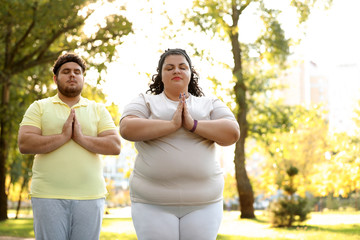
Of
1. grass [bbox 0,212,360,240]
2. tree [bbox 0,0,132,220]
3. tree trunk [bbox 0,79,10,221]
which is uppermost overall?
tree [bbox 0,0,132,220]

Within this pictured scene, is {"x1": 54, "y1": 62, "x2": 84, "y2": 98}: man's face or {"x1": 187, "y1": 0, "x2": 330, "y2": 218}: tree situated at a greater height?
{"x1": 187, "y1": 0, "x2": 330, "y2": 218}: tree

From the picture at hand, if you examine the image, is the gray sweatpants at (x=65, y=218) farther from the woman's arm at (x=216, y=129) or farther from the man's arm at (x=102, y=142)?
the woman's arm at (x=216, y=129)

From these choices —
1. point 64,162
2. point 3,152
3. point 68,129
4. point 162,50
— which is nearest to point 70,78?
point 68,129

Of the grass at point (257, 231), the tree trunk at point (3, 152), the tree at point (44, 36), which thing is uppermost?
the tree at point (44, 36)

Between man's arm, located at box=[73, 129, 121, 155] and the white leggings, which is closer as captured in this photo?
the white leggings

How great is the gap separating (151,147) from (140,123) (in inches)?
7.4

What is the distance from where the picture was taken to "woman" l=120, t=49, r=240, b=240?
3.42m

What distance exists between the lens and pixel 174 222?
3.40 metres

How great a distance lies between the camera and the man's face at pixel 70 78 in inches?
164

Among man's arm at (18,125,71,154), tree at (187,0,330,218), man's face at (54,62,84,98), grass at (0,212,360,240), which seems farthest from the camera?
tree at (187,0,330,218)

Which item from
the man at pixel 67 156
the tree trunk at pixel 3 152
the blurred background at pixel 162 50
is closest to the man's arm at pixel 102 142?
the man at pixel 67 156

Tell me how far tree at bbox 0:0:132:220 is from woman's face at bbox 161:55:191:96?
11.3 m

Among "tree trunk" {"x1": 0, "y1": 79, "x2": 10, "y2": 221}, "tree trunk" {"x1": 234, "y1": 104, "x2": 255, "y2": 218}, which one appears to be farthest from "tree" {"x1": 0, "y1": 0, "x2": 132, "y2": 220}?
"tree trunk" {"x1": 234, "y1": 104, "x2": 255, "y2": 218}

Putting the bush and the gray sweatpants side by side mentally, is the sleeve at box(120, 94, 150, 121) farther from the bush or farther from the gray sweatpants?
the bush
